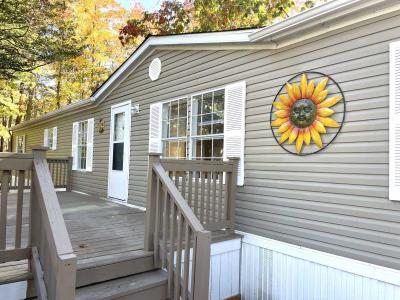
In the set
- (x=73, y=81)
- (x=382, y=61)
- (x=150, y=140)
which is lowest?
(x=150, y=140)

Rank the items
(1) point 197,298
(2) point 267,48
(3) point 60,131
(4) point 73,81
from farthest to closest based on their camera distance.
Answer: (4) point 73,81 < (3) point 60,131 < (2) point 267,48 < (1) point 197,298

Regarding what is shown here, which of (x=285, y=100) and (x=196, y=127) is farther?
(x=196, y=127)

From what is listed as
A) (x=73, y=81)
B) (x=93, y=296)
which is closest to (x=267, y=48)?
(x=93, y=296)

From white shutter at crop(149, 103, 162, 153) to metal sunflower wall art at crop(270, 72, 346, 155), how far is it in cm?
257

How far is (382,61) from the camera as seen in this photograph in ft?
10.1

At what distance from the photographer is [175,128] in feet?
18.9

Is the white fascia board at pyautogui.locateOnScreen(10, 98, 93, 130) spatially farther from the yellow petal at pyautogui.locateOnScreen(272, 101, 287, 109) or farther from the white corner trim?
the white corner trim

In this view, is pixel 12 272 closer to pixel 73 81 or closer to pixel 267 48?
pixel 267 48

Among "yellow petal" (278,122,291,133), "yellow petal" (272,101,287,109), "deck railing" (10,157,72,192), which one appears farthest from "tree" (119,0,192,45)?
"yellow petal" (278,122,291,133)

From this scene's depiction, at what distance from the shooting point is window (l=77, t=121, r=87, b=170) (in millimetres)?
8889

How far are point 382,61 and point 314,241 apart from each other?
6.39ft

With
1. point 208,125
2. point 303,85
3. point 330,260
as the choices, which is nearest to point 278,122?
point 303,85

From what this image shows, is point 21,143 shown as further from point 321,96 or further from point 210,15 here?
point 321,96

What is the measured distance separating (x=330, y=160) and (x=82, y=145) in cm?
721
